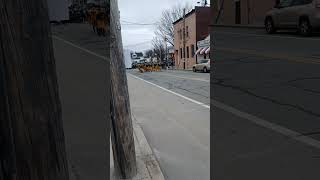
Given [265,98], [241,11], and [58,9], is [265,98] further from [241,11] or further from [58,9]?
[58,9]

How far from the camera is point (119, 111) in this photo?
15.8ft

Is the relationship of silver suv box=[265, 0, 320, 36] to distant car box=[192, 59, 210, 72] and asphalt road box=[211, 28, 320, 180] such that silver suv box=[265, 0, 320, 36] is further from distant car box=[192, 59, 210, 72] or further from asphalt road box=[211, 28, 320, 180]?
distant car box=[192, 59, 210, 72]

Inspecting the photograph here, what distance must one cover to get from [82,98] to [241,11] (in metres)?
1.34

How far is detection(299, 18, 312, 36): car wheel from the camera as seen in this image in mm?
2889

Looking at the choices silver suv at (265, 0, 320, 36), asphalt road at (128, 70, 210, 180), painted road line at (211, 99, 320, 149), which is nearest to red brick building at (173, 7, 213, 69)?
silver suv at (265, 0, 320, 36)

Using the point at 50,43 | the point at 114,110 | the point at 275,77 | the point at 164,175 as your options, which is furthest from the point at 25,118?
the point at 164,175

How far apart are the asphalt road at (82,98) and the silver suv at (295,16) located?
1.21 meters

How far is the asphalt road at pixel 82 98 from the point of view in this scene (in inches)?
81.0

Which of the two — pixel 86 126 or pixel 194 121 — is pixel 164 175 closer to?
pixel 86 126

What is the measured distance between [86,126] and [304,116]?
2.09 meters

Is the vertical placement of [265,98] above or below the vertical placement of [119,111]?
above

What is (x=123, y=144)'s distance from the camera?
4926 mm

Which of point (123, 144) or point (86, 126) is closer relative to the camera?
point (86, 126)

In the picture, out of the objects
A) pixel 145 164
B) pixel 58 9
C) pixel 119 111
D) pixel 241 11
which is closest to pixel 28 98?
pixel 58 9
